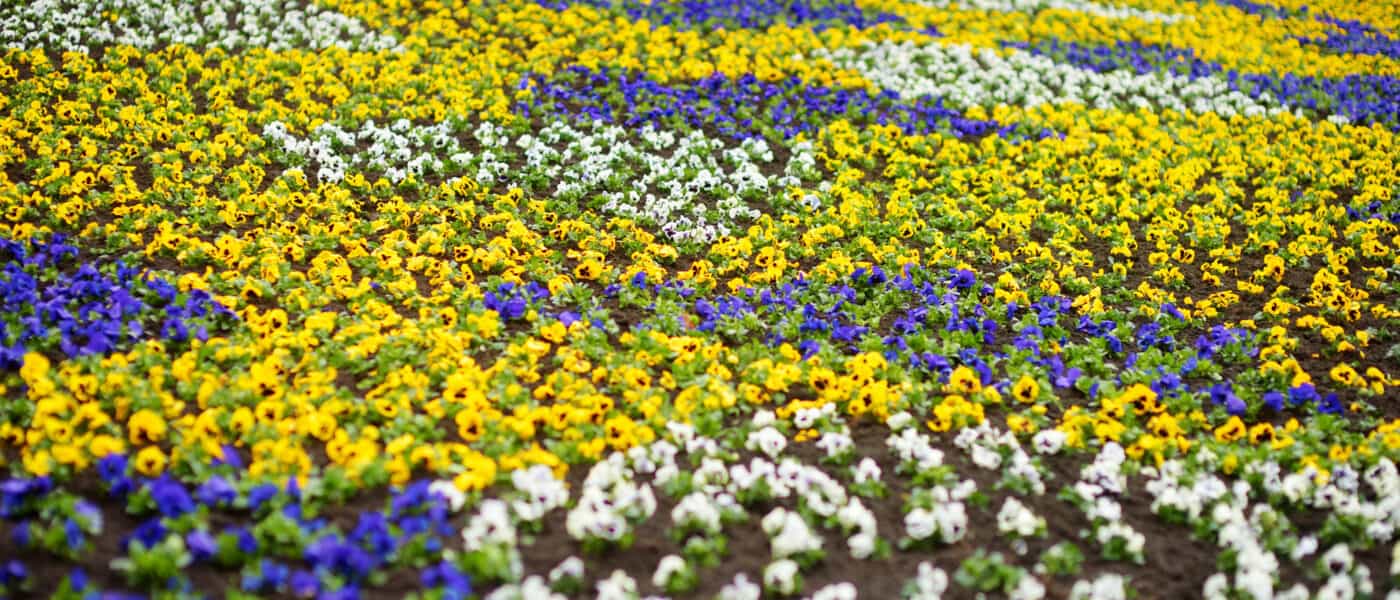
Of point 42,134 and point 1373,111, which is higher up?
point 42,134

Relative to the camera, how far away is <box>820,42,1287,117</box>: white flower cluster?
450 inches

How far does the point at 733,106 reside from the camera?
413 inches

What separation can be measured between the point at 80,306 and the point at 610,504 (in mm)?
3488

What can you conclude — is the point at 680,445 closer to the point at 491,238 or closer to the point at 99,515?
the point at 99,515

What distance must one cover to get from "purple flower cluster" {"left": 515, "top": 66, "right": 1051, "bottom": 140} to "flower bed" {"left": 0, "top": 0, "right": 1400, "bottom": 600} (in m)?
0.06

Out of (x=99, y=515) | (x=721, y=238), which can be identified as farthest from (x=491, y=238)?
(x=99, y=515)

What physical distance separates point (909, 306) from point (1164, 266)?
7.53 ft

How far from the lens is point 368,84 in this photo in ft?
33.1

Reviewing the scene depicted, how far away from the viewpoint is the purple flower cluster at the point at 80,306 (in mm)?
5391

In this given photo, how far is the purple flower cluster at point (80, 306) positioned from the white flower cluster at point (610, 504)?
97.1 inches

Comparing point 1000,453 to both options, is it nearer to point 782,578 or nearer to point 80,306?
point 782,578

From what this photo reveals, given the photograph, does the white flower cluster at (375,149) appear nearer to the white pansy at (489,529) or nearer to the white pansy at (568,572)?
the white pansy at (489,529)

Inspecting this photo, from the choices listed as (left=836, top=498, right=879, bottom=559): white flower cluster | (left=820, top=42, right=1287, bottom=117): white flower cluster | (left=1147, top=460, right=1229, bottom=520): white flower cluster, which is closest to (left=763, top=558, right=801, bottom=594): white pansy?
(left=836, top=498, right=879, bottom=559): white flower cluster

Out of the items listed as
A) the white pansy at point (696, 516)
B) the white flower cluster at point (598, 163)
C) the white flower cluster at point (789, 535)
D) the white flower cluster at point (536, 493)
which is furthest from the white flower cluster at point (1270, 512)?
the white flower cluster at point (598, 163)
